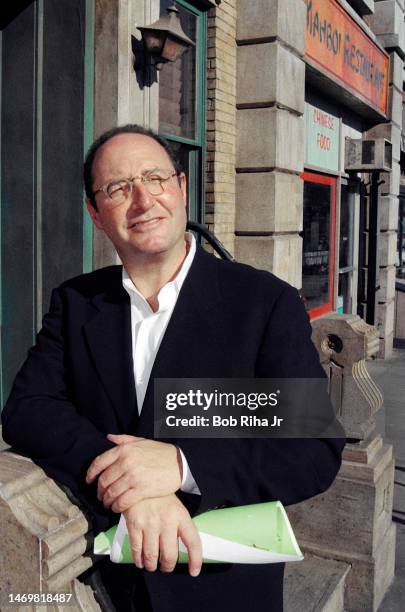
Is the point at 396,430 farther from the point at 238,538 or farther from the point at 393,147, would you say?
the point at 393,147

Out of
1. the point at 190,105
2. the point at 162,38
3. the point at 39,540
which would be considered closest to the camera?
the point at 39,540

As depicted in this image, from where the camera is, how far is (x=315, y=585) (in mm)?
4160

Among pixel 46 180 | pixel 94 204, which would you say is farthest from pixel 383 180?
pixel 94 204

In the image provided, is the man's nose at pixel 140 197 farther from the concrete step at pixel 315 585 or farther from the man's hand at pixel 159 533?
the concrete step at pixel 315 585

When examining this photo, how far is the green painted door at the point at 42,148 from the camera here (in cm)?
583

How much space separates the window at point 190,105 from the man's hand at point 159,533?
5.90 meters

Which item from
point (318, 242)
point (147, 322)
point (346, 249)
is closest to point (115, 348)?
point (147, 322)

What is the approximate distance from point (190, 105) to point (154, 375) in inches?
238

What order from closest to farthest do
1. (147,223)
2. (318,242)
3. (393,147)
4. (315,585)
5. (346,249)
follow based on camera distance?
(147,223) < (315,585) < (318,242) < (346,249) < (393,147)

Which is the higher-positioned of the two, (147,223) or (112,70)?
(112,70)

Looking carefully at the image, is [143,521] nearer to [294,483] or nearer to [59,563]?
[59,563]

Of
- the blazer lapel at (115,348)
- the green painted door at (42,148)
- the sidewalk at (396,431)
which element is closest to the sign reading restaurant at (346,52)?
the green painted door at (42,148)

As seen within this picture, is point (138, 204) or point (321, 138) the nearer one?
point (138, 204)

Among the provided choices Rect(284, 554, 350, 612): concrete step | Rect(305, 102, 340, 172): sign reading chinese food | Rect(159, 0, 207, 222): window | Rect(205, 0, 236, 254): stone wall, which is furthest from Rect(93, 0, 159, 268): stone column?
Rect(305, 102, 340, 172): sign reading chinese food
